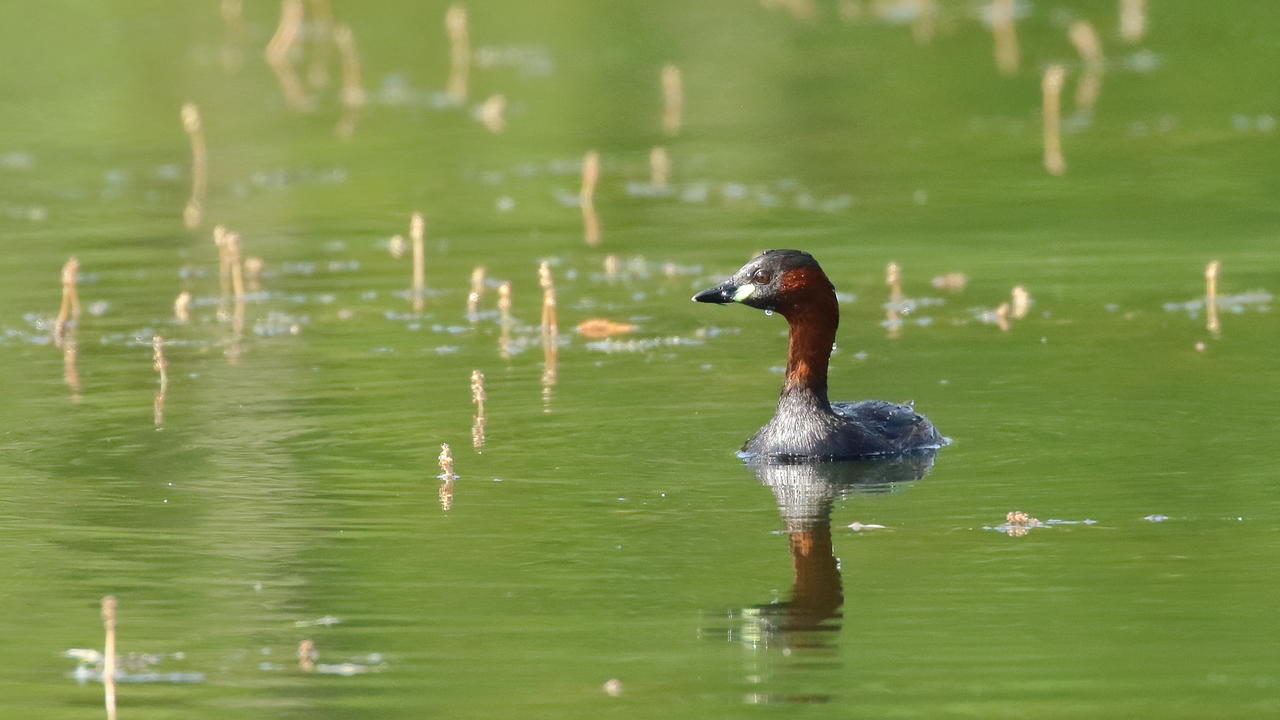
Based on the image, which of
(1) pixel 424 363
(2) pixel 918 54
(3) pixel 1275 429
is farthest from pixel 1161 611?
(2) pixel 918 54

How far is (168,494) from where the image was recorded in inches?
439

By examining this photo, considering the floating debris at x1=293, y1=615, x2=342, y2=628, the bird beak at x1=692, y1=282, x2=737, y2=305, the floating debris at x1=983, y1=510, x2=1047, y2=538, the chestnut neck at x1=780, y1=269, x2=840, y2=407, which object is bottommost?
the floating debris at x1=293, y1=615, x2=342, y2=628

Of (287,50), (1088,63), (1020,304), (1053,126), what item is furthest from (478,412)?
(287,50)

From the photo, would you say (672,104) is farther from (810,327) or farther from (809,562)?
(809,562)

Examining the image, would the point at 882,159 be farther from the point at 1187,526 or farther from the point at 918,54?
the point at 1187,526

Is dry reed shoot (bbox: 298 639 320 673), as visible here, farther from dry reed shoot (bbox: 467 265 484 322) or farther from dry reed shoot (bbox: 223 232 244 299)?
dry reed shoot (bbox: 223 232 244 299)

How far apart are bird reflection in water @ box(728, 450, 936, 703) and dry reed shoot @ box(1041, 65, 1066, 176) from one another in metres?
9.89

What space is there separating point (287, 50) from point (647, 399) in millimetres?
18296

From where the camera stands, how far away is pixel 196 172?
22500 mm

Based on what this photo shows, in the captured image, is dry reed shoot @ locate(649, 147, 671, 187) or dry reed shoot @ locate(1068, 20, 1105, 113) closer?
dry reed shoot @ locate(649, 147, 671, 187)

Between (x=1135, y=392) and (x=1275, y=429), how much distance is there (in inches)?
45.7

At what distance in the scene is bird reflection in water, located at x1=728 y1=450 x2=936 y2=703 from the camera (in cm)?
835

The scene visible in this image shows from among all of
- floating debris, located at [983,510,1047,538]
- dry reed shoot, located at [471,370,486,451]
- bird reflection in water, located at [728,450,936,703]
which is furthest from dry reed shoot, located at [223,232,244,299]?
floating debris, located at [983,510,1047,538]

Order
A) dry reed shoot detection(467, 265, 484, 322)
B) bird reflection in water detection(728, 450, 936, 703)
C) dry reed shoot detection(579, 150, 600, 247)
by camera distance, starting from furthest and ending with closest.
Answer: dry reed shoot detection(579, 150, 600, 247), dry reed shoot detection(467, 265, 484, 322), bird reflection in water detection(728, 450, 936, 703)
